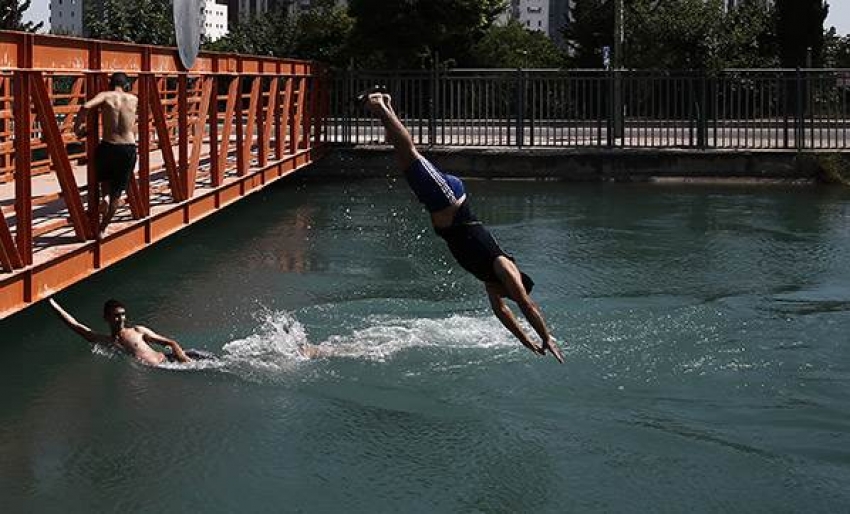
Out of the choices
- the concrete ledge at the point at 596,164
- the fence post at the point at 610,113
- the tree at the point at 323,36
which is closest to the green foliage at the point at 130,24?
the tree at the point at 323,36

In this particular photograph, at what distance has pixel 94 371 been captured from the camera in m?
11.6

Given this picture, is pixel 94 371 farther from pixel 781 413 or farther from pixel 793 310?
pixel 793 310

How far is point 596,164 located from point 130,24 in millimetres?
27110

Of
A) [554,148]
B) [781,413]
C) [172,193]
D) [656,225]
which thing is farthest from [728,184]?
[781,413]

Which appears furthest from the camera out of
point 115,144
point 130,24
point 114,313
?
point 130,24

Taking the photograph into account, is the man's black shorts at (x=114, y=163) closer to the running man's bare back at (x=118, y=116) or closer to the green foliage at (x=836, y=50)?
the running man's bare back at (x=118, y=116)

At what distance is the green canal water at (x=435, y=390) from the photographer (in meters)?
8.70

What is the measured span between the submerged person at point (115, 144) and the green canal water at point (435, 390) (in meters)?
1.50

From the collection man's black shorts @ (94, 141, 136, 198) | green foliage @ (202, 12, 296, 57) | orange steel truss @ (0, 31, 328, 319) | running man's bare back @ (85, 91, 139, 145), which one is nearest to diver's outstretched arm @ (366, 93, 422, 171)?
orange steel truss @ (0, 31, 328, 319)

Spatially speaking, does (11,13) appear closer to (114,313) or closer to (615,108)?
(615,108)

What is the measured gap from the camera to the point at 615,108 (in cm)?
3038

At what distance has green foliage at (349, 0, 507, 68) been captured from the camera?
40469 millimetres

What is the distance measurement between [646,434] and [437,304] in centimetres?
522

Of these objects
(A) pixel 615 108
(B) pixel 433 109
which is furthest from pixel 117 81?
(A) pixel 615 108
